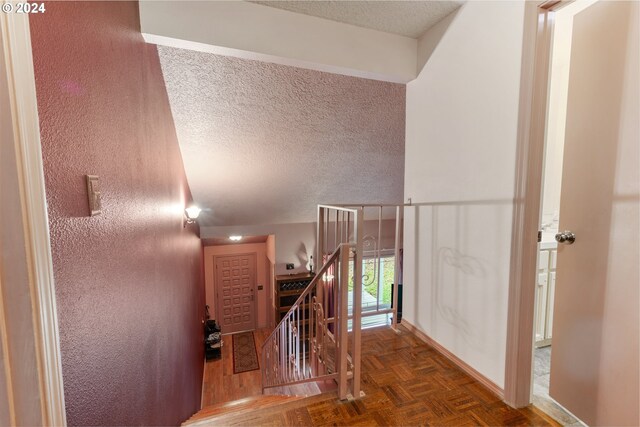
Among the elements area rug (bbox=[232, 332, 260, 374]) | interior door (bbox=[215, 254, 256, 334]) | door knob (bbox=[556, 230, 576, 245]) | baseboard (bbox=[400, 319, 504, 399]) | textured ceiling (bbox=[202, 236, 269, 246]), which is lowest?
area rug (bbox=[232, 332, 260, 374])

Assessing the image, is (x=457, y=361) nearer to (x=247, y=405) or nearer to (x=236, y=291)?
(x=247, y=405)

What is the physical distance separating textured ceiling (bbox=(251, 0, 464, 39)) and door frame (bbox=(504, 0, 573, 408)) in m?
0.64

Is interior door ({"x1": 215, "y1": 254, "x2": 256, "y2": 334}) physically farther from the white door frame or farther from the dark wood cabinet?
the white door frame

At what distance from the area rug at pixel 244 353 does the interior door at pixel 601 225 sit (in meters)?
4.85

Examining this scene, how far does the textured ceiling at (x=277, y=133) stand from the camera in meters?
2.44

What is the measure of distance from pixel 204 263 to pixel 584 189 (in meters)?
6.27

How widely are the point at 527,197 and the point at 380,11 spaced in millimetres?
1483

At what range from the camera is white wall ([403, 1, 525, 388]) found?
5.16 ft

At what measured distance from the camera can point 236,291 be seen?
6621mm

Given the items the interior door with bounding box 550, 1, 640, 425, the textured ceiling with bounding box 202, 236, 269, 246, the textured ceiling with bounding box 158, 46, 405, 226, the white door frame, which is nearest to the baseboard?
the interior door with bounding box 550, 1, 640, 425

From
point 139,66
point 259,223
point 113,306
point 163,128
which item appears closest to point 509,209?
point 113,306

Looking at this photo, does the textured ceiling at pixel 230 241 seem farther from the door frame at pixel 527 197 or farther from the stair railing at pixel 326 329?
the door frame at pixel 527 197

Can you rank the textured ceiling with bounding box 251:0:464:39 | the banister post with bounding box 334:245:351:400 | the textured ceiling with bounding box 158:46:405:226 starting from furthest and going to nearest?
the textured ceiling with bounding box 158:46:405:226
the textured ceiling with bounding box 251:0:464:39
the banister post with bounding box 334:245:351:400

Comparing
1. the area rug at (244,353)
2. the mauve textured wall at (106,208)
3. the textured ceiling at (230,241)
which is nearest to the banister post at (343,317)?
the mauve textured wall at (106,208)
